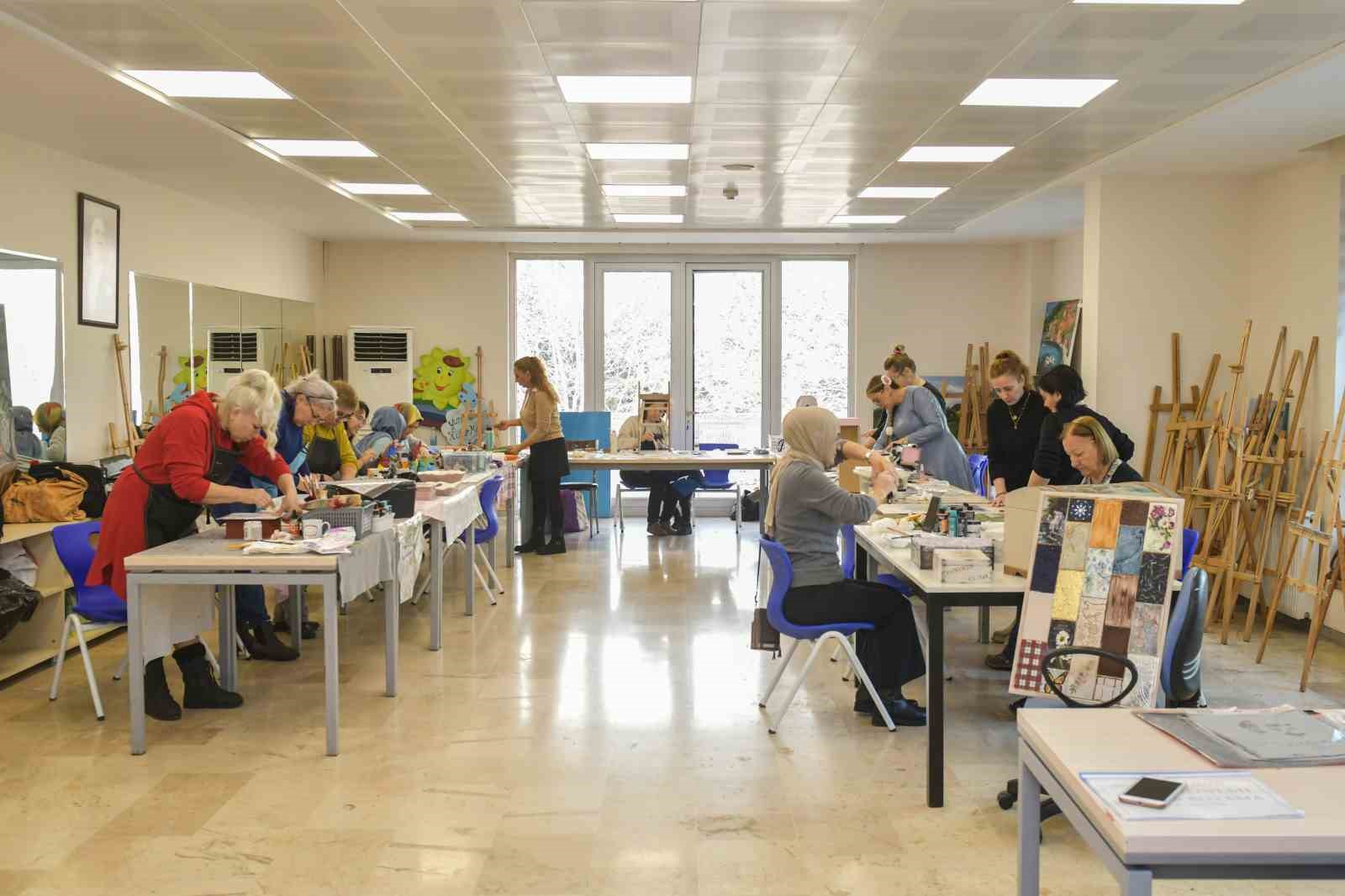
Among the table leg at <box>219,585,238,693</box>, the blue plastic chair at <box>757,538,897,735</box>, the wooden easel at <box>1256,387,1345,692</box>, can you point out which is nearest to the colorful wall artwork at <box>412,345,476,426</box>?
the table leg at <box>219,585,238,693</box>

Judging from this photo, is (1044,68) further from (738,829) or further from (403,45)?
(738,829)

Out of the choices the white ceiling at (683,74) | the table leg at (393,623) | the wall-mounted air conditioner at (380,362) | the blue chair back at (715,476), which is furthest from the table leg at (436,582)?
the wall-mounted air conditioner at (380,362)

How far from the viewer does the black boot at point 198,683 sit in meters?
5.29

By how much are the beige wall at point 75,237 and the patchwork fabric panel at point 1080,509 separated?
6.15 m

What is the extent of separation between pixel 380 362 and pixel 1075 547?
9926 millimetres

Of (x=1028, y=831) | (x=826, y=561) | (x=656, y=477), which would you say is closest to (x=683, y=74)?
(x=826, y=561)

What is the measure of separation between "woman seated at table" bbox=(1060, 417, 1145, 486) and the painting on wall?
6496mm

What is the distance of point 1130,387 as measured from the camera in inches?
325

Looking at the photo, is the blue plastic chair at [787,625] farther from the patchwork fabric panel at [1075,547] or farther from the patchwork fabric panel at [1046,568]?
the patchwork fabric panel at [1075,547]

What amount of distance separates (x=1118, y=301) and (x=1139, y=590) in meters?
5.41

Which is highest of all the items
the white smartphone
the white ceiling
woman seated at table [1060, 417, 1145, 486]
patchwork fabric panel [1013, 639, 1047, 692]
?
the white ceiling

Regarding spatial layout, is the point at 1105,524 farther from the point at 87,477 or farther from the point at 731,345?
the point at 731,345

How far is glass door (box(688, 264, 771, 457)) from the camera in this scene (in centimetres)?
1299

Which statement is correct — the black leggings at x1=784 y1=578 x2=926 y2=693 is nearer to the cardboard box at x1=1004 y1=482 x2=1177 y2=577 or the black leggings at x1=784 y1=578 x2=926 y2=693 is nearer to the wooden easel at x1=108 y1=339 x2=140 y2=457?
the cardboard box at x1=1004 y1=482 x2=1177 y2=577
